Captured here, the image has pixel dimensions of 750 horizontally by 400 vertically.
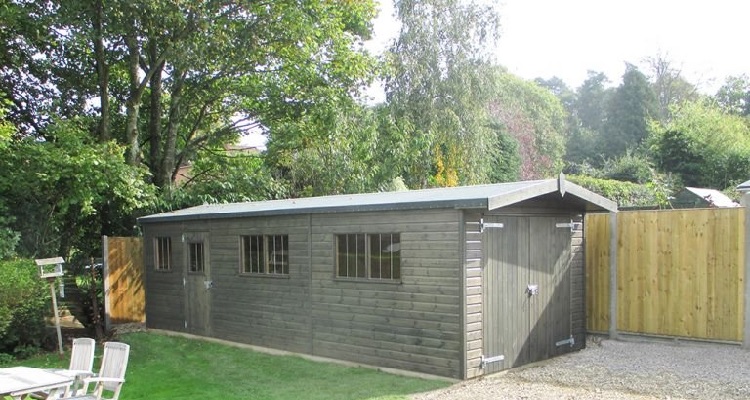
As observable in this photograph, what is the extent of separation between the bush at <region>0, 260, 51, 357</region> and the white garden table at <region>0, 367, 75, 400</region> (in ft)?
15.4

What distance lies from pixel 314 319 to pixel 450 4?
15580 mm

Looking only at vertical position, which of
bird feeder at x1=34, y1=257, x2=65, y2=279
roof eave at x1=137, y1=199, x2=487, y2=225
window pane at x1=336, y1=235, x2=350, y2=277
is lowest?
bird feeder at x1=34, y1=257, x2=65, y2=279

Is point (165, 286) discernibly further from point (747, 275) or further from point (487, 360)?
point (747, 275)

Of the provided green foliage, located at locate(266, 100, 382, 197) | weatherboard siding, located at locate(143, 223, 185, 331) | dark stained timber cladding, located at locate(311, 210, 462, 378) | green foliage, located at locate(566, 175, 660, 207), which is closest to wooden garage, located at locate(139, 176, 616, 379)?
dark stained timber cladding, located at locate(311, 210, 462, 378)

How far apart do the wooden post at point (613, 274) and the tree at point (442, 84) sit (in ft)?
38.0

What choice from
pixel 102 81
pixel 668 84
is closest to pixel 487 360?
pixel 102 81

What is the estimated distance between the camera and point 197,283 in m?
11.6

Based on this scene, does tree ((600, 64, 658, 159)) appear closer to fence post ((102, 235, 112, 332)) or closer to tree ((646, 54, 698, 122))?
tree ((646, 54, 698, 122))

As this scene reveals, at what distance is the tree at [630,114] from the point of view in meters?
46.4

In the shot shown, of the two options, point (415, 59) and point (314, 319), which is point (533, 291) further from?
point (415, 59)

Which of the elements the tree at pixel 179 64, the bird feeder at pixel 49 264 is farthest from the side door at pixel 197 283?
the tree at pixel 179 64

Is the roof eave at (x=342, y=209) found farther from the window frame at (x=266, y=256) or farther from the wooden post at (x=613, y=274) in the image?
the wooden post at (x=613, y=274)

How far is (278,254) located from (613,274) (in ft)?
17.0

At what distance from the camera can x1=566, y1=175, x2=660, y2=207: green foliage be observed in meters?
24.6
